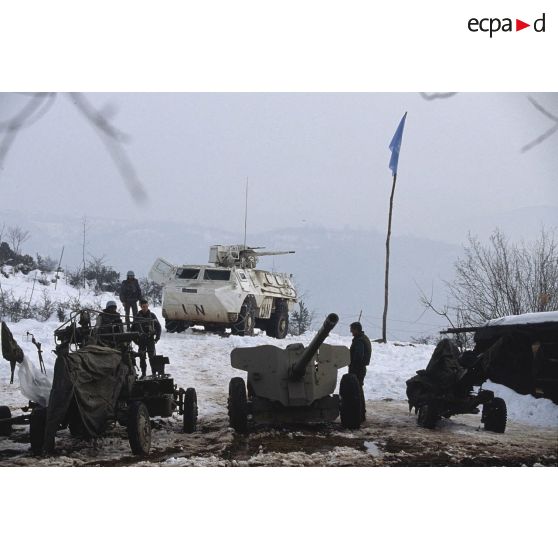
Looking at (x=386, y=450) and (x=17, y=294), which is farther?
(x=17, y=294)

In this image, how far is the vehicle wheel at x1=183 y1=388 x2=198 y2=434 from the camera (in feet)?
25.9

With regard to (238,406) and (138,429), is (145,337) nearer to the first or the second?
(238,406)

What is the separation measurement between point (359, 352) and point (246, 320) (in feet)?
13.2

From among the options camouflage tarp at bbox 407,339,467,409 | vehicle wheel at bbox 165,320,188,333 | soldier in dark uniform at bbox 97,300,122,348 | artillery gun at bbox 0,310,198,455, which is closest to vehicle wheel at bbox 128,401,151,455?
artillery gun at bbox 0,310,198,455

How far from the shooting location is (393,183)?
29.7 feet

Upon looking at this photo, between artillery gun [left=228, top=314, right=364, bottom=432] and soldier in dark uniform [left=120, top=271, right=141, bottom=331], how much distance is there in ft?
6.77

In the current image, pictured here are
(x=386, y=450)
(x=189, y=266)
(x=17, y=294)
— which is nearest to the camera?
(x=386, y=450)

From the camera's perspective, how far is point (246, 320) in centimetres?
1266

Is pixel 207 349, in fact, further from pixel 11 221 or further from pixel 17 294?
pixel 11 221

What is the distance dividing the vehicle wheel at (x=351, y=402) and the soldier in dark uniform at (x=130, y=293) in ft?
10.1
